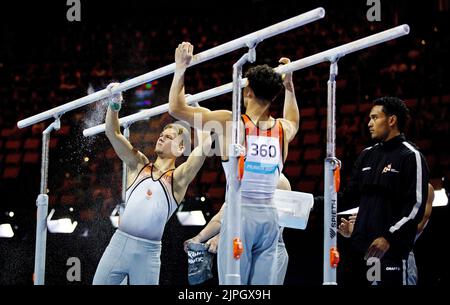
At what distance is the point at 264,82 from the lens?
4.64 metres

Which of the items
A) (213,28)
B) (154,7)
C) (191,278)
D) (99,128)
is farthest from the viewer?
(154,7)

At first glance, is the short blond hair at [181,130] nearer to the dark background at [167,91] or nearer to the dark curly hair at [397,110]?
the dark background at [167,91]

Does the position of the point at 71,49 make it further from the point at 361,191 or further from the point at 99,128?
the point at 361,191

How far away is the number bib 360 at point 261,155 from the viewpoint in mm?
4617

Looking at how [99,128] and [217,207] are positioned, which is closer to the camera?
[99,128]

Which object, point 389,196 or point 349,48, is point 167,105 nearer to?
point 349,48

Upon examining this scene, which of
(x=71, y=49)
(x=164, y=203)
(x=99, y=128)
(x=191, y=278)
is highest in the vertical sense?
(x=71, y=49)

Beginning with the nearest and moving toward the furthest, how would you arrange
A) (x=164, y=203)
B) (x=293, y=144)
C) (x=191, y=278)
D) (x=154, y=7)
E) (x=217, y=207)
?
(x=191, y=278) < (x=164, y=203) < (x=217, y=207) < (x=293, y=144) < (x=154, y=7)

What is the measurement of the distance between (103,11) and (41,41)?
1.55 metres

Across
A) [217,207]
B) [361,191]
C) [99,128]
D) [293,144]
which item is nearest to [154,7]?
[293,144]

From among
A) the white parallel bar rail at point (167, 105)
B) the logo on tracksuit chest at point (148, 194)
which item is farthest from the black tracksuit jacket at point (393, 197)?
the logo on tracksuit chest at point (148, 194)

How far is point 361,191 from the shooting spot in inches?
205

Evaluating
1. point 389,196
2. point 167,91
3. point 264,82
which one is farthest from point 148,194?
point 167,91

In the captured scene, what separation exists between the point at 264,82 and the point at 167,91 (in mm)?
9223
